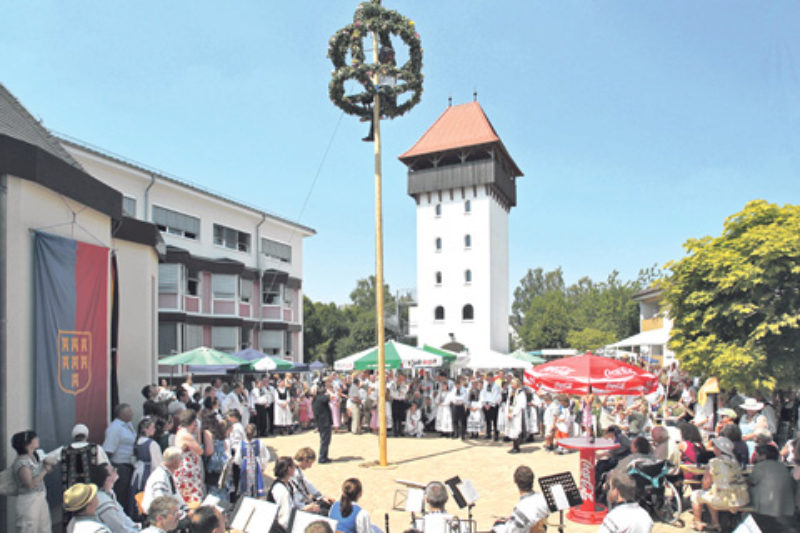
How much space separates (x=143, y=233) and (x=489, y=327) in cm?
3381

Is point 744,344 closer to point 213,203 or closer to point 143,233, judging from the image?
point 143,233

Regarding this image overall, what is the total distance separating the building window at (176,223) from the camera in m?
28.6

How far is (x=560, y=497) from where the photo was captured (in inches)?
246

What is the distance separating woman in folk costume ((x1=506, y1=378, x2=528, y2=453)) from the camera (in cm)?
1452

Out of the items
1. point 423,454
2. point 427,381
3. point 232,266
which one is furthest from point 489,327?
point 423,454

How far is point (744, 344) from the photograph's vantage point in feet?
38.2

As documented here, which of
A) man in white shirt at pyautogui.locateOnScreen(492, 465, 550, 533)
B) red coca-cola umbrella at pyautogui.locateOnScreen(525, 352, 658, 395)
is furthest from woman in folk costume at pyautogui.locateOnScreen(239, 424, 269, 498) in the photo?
red coca-cola umbrella at pyautogui.locateOnScreen(525, 352, 658, 395)

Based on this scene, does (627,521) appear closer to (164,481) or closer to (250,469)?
(164,481)

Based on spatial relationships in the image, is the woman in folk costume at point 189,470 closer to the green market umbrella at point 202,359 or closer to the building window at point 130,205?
the green market umbrella at point 202,359

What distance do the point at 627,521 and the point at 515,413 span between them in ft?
33.1

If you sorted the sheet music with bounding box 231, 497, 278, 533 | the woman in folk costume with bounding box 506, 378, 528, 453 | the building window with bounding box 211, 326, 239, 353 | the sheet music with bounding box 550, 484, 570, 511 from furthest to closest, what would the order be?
1. the building window with bounding box 211, 326, 239, 353
2. the woman in folk costume with bounding box 506, 378, 528, 453
3. the sheet music with bounding box 550, 484, 570, 511
4. the sheet music with bounding box 231, 497, 278, 533

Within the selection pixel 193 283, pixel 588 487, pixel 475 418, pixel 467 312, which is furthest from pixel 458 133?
pixel 588 487

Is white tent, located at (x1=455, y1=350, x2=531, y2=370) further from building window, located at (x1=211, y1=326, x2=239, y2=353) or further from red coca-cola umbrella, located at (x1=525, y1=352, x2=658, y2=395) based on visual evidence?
building window, located at (x1=211, y1=326, x2=239, y2=353)

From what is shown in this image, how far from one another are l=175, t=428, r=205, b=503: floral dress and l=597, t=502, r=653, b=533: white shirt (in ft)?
16.6
